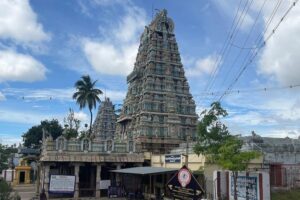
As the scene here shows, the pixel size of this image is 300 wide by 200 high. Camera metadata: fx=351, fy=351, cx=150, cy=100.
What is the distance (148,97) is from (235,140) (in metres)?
30.1

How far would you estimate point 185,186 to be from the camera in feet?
31.6

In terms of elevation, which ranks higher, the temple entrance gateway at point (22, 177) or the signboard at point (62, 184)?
the signboard at point (62, 184)

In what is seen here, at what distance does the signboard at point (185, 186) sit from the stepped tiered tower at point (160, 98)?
39.5 metres

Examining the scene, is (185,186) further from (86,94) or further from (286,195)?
(86,94)

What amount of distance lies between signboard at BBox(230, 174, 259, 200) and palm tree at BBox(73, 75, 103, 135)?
37.5 m

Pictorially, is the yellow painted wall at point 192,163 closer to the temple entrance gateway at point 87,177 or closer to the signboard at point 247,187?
the signboard at point 247,187

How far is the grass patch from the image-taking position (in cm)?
2292

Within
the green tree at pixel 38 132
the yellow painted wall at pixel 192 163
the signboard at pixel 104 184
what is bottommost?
the signboard at pixel 104 184

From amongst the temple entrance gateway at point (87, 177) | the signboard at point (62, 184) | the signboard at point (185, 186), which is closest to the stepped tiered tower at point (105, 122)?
the temple entrance gateway at point (87, 177)

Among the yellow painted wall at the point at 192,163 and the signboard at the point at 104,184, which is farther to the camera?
the signboard at the point at 104,184

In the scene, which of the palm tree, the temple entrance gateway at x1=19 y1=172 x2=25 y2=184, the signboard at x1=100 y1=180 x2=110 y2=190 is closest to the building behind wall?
the signboard at x1=100 y1=180 x2=110 y2=190

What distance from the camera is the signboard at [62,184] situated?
35.1 meters

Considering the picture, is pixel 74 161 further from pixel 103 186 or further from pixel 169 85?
pixel 169 85

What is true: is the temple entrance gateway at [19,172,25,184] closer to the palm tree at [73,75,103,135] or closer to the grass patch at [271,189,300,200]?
the palm tree at [73,75,103,135]
